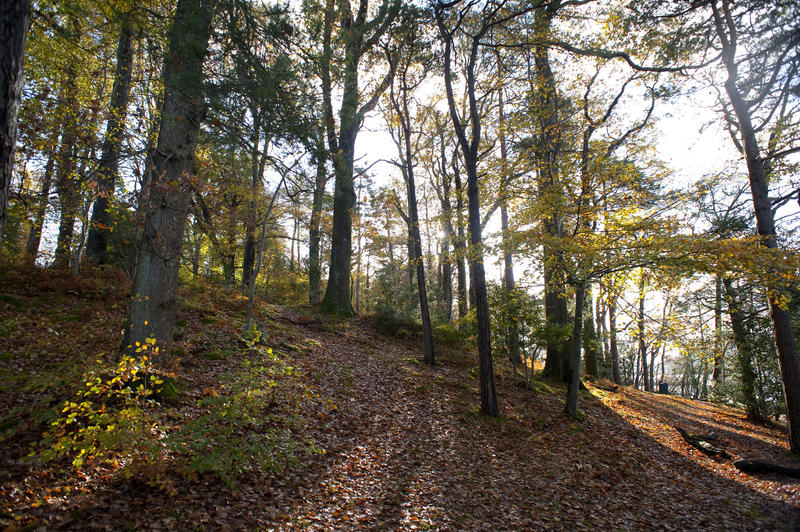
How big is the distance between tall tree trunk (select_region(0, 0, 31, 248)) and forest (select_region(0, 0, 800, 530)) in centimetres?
2

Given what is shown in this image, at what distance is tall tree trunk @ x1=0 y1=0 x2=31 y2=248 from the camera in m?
1.85

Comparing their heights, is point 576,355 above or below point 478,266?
below

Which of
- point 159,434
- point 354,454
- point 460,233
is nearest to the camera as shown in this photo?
point 159,434

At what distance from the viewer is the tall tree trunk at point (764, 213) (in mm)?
7457

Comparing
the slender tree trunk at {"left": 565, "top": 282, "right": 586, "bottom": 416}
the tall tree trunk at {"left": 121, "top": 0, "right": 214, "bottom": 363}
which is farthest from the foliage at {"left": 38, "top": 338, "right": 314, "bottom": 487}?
the slender tree trunk at {"left": 565, "top": 282, "right": 586, "bottom": 416}

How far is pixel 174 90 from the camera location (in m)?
5.21

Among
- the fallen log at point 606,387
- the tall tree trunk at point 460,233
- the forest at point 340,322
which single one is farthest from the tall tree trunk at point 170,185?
the fallen log at point 606,387

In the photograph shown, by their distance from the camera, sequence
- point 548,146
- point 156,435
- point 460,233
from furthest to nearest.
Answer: point 460,233, point 548,146, point 156,435

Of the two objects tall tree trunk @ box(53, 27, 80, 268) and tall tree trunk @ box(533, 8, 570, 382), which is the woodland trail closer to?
→ tall tree trunk @ box(533, 8, 570, 382)

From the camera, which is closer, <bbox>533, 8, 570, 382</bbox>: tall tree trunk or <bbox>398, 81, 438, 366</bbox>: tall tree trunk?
<bbox>533, 8, 570, 382</bbox>: tall tree trunk

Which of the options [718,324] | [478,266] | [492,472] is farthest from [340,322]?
[718,324]

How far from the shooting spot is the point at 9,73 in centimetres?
189

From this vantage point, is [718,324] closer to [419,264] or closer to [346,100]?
[419,264]

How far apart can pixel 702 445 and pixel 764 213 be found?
5.53 m
